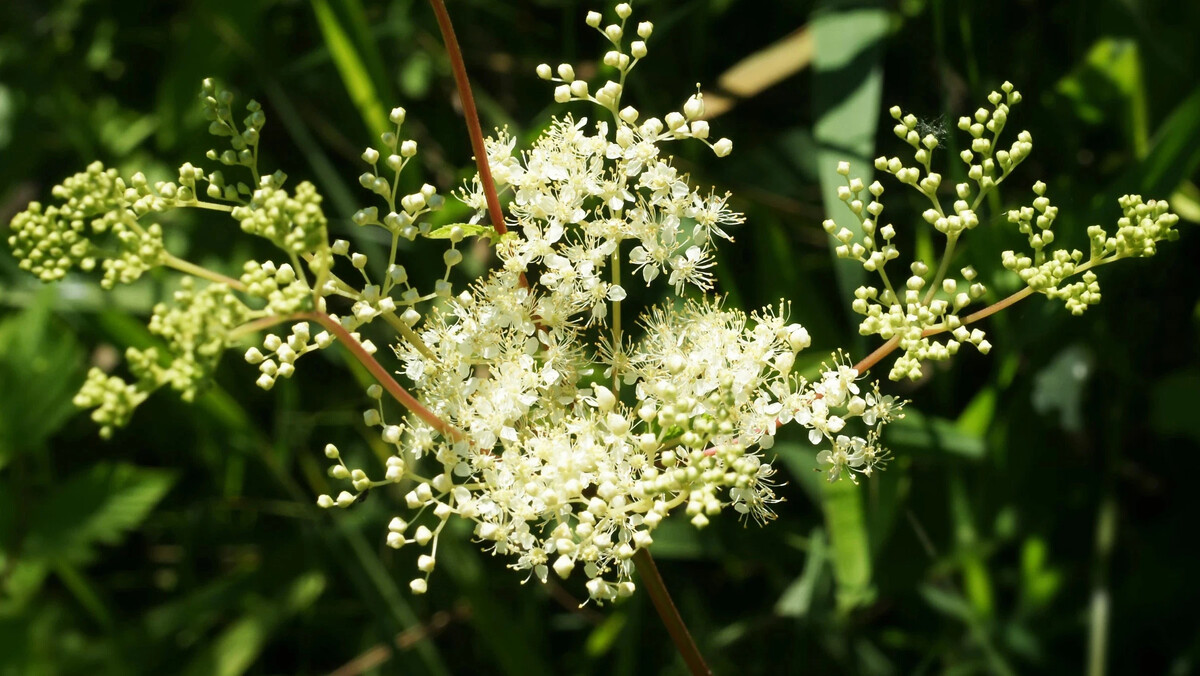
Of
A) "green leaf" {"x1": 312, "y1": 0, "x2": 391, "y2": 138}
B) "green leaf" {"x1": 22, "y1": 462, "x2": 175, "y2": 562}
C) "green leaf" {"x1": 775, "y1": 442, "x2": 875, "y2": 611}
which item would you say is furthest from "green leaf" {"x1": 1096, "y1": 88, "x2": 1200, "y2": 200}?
"green leaf" {"x1": 22, "y1": 462, "x2": 175, "y2": 562}

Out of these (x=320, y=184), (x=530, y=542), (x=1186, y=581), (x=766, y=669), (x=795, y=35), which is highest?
(x=320, y=184)

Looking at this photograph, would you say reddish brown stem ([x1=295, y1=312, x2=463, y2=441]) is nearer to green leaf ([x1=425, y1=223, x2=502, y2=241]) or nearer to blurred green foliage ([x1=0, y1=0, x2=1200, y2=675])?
Answer: green leaf ([x1=425, y1=223, x2=502, y2=241])

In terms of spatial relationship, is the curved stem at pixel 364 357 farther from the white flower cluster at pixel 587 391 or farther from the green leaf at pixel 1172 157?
the green leaf at pixel 1172 157

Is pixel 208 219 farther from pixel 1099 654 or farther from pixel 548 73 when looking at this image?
pixel 1099 654

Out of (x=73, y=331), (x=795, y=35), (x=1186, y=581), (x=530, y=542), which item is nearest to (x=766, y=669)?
(x=1186, y=581)

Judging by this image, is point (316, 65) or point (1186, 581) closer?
point (1186, 581)

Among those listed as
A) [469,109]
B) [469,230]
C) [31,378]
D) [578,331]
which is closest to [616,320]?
[578,331]

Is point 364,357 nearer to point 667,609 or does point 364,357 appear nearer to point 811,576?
point 667,609
